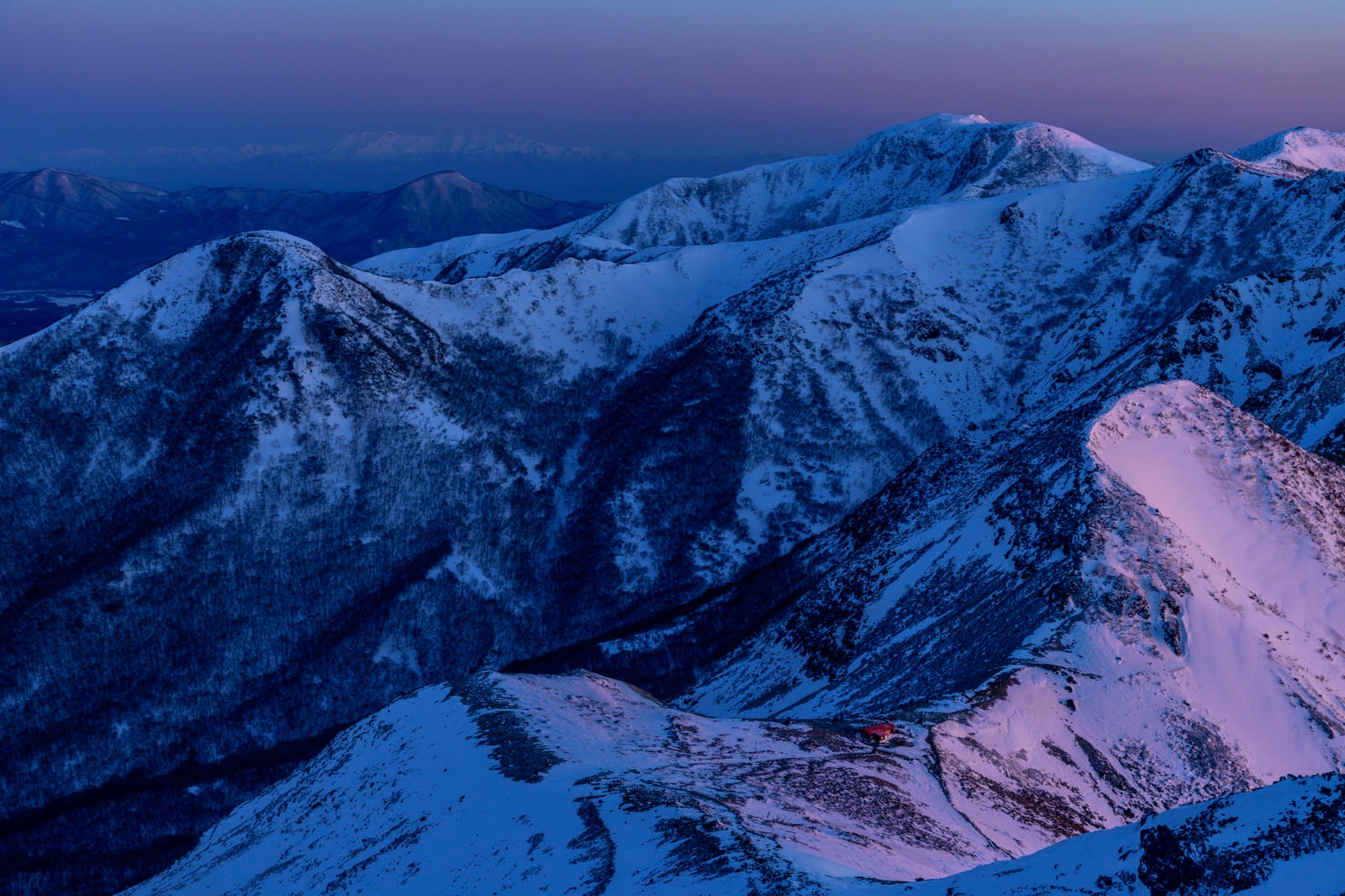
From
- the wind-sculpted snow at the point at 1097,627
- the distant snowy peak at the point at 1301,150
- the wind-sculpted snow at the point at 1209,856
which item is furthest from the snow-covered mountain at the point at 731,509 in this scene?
the distant snowy peak at the point at 1301,150

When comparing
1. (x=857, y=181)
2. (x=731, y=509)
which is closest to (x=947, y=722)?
(x=731, y=509)

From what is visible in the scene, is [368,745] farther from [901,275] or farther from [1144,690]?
[901,275]

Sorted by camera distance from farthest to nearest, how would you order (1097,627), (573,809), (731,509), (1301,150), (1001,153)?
(1001,153) → (1301,150) → (731,509) → (1097,627) → (573,809)

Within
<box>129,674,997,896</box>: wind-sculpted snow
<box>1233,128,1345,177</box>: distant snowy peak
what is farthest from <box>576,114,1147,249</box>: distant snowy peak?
<box>129,674,997,896</box>: wind-sculpted snow

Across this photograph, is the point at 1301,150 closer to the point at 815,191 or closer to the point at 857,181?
the point at 857,181

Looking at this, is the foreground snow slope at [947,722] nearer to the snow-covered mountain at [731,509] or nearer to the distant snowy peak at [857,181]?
the snow-covered mountain at [731,509]

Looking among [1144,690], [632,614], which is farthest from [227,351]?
[1144,690]
